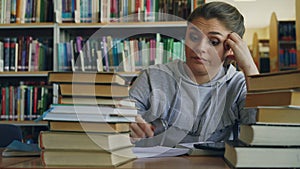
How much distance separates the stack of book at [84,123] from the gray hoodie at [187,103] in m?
0.57

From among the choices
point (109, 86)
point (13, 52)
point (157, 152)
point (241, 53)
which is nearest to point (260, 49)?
point (13, 52)

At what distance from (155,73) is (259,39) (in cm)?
717

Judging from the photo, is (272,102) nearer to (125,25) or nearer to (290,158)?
(290,158)

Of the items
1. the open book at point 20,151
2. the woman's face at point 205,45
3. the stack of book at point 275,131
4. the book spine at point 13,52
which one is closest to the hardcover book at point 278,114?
the stack of book at point 275,131

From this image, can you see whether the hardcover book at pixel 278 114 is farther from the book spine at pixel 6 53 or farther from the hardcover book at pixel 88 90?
the book spine at pixel 6 53

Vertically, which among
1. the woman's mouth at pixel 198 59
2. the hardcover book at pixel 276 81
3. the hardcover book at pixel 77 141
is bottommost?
the hardcover book at pixel 77 141

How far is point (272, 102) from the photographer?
791 mm

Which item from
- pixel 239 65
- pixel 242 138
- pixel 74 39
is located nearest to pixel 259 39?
pixel 74 39

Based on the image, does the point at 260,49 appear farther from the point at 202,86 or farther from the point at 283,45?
the point at 202,86

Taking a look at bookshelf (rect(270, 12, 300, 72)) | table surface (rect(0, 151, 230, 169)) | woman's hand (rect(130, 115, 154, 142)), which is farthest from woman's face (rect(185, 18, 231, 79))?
bookshelf (rect(270, 12, 300, 72))

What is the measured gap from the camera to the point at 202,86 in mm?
1558

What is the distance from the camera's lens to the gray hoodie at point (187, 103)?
145cm

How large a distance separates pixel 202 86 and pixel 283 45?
16.3 feet

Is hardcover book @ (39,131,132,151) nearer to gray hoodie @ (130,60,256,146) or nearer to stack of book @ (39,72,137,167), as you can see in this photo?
stack of book @ (39,72,137,167)
